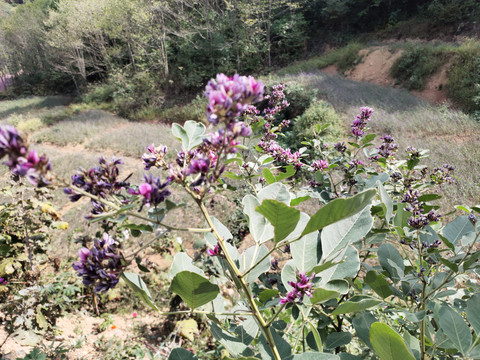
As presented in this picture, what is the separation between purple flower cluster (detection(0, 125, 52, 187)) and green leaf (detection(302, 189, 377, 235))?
18.5 inches

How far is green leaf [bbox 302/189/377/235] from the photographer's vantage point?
1.38 feet

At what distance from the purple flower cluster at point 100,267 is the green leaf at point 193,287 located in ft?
0.46

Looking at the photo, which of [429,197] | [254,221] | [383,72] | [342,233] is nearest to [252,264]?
[254,221]

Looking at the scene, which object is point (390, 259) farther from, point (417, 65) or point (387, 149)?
point (417, 65)

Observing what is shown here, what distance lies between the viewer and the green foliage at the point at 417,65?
11.8m

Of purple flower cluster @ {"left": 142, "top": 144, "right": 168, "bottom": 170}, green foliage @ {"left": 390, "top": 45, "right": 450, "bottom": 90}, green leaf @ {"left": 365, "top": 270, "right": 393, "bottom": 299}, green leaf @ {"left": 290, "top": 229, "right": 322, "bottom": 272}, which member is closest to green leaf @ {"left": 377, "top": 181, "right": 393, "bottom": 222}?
green leaf @ {"left": 365, "top": 270, "right": 393, "bottom": 299}

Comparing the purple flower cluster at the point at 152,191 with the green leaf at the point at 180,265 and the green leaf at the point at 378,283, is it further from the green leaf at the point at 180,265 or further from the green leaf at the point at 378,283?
the green leaf at the point at 378,283

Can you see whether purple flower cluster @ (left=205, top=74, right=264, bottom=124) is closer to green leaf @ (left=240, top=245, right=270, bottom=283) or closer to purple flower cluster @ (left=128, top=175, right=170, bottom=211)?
purple flower cluster @ (left=128, top=175, right=170, bottom=211)

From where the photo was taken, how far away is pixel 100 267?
1.80 ft

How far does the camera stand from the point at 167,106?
16.8 m

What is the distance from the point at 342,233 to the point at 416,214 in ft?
2.08

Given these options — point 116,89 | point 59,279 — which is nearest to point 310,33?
point 116,89

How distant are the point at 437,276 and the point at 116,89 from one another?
21.7 meters

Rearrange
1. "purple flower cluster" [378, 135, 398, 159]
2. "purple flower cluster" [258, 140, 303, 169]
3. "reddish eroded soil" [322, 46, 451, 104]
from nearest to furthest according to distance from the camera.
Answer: "purple flower cluster" [258, 140, 303, 169]
"purple flower cluster" [378, 135, 398, 159]
"reddish eroded soil" [322, 46, 451, 104]
